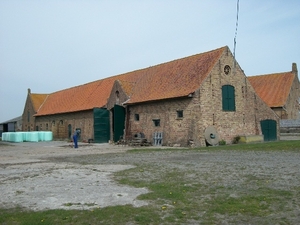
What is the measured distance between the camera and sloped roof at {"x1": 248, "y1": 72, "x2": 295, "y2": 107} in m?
45.1

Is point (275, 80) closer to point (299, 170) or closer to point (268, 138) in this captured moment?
point (268, 138)

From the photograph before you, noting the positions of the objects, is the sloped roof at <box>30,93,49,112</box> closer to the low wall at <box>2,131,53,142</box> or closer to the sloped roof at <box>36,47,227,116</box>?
the sloped roof at <box>36,47,227,116</box>

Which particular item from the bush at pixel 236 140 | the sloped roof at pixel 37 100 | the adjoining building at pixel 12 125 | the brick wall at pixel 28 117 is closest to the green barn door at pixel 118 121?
the bush at pixel 236 140

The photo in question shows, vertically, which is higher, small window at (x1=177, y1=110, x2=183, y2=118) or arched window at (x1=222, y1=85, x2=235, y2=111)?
arched window at (x1=222, y1=85, x2=235, y2=111)

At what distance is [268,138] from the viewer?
30094mm

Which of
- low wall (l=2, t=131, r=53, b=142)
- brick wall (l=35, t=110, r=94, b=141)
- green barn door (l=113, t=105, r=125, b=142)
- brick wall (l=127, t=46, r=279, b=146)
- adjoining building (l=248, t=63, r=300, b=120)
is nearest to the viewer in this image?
brick wall (l=127, t=46, r=279, b=146)

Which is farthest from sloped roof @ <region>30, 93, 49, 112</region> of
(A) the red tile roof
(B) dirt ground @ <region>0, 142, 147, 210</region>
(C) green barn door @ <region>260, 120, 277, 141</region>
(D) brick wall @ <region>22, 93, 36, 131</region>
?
(B) dirt ground @ <region>0, 142, 147, 210</region>

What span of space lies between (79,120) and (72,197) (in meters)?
30.8

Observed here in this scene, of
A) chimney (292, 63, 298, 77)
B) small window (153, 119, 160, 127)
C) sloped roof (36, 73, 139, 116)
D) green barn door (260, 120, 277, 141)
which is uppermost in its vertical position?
chimney (292, 63, 298, 77)

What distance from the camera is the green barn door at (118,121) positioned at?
1237 inches

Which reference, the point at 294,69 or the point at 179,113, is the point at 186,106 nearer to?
the point at 179,113

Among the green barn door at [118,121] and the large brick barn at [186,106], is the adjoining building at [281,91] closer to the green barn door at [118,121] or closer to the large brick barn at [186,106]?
the large brick barn at [186,106]

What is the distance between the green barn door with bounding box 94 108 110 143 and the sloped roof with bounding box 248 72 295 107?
22.9 meters

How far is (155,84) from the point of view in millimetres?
30797
